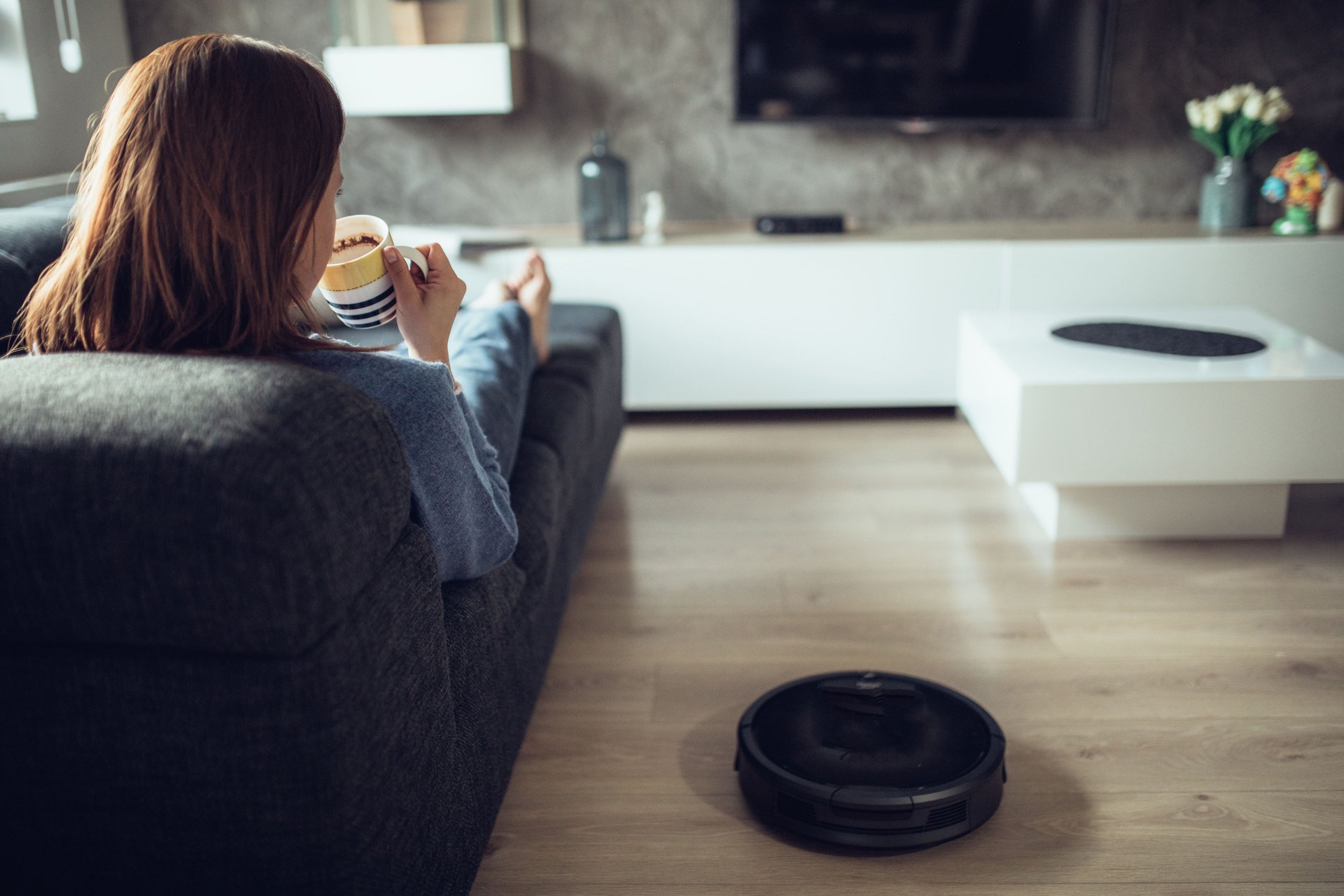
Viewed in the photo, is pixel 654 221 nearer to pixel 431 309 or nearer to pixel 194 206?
pixel 431 309

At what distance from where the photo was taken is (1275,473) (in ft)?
6.89

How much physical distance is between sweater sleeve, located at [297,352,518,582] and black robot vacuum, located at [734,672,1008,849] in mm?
480

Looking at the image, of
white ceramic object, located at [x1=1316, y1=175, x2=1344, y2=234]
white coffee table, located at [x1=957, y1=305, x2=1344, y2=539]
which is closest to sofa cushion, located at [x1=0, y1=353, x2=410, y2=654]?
white coffee table, located at [x1=957, y1=305, x2=1344, y2=539]

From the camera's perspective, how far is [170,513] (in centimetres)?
74

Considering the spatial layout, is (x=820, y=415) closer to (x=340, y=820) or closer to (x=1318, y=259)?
(x=1318, y=259)

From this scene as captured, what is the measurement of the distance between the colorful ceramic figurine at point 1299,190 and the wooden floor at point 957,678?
0.95 meters

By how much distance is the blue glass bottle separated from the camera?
319 cm

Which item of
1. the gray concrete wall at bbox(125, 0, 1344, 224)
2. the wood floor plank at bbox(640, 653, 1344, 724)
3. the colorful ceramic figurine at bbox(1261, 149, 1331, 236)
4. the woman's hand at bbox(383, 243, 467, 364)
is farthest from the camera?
the gray concrete wall at bbox(125, 0, 1344, 224)

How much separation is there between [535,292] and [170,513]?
1423 millimetres

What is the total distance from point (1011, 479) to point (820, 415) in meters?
1.26

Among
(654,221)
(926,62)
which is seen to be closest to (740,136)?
(654,221)

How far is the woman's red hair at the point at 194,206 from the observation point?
2.86 ft

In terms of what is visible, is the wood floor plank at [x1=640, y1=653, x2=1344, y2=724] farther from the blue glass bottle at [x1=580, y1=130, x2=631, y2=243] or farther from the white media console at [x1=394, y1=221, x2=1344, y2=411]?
the blue glass bottle at [x1=580, y1=130, x2=631, y2=243]

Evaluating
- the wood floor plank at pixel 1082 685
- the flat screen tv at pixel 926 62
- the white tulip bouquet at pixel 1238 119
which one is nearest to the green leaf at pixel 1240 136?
the white tulip bouquet at pixel 1238 119
